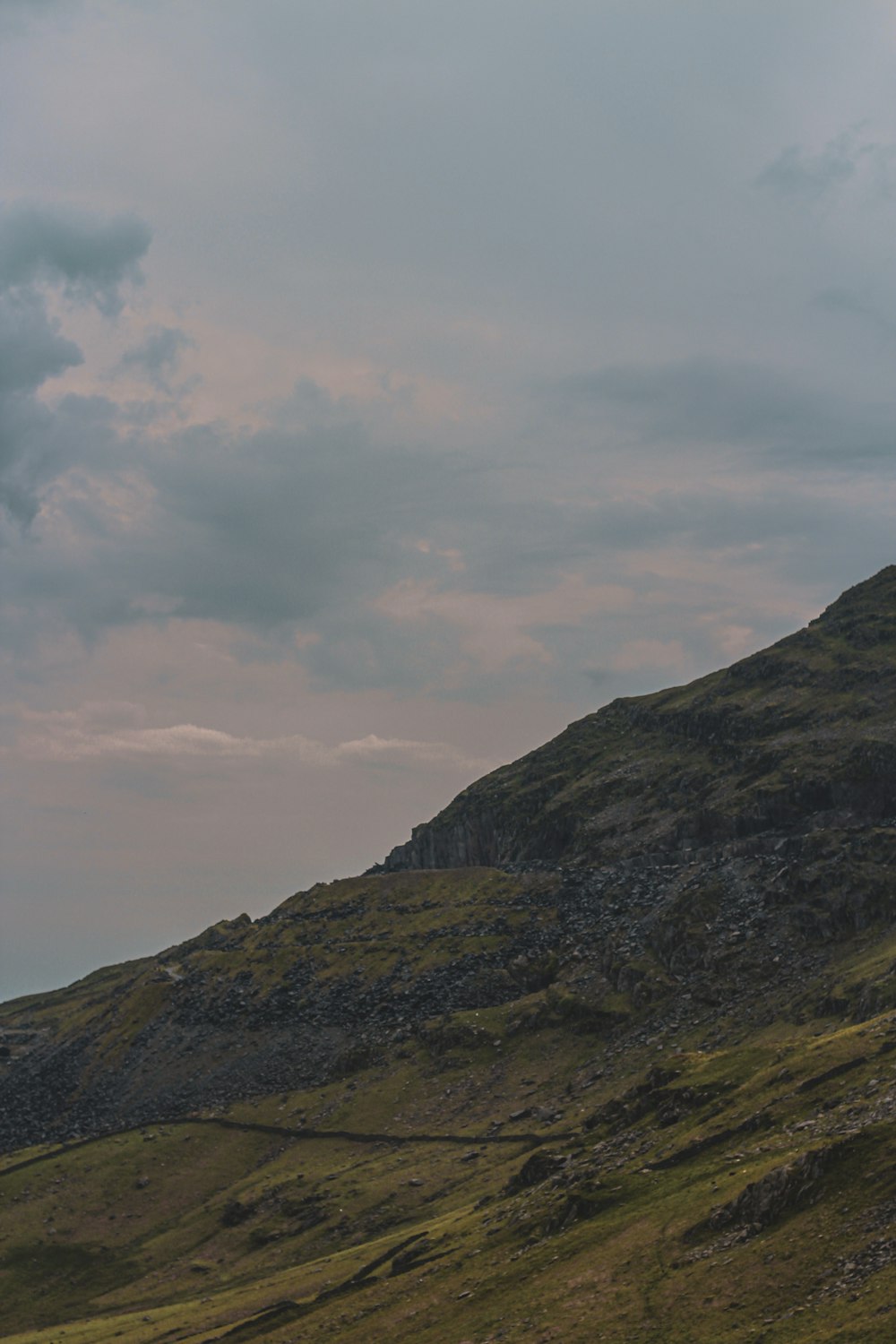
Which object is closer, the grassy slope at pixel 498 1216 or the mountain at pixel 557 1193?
the grassy slope at pixel 498 1216

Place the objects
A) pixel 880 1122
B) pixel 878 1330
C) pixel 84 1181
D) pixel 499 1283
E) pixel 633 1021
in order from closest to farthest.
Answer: pixel 878 1330 → pixel 880 1122 → pixel 499 1283 → pixel 84 1181 → pixel 633 1021

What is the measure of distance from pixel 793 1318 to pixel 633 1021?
432ft

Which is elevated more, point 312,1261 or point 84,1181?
point 84,1181

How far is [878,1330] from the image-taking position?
59.6 meters

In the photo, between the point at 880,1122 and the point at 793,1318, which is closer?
the point at 793,1318

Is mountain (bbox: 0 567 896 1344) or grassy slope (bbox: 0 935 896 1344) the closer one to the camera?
grassy slope (bbox: 0 935 896 1344)

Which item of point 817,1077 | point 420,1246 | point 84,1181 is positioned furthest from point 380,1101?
point 817,1077

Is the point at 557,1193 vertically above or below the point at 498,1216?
above

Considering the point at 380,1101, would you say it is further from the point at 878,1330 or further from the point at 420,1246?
the point at 878,1330

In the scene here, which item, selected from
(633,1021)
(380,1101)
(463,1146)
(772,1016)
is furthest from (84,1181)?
(772,1016)

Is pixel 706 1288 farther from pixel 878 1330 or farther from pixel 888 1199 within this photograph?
pixel 878 1330

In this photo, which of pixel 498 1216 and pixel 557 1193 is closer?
pixel 557 1193

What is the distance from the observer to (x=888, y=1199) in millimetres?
73750

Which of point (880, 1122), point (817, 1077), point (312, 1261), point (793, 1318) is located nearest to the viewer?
point (793, 1318)
